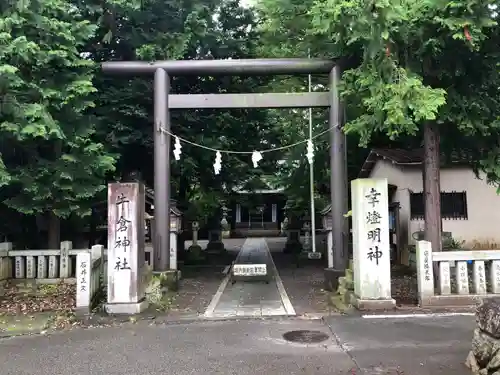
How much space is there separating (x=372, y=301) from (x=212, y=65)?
7292 millimetres

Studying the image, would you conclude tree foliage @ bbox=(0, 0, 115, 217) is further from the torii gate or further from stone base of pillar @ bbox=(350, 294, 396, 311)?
stone base of pillar @ bbox=(350, 294, 396, 311)

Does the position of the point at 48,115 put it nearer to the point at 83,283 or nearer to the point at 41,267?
the point at 83,283

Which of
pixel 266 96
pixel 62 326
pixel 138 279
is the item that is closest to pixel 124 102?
pixel 266 96

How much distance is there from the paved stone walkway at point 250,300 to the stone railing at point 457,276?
9.38ft

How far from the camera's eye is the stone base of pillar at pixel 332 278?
38.4 ft

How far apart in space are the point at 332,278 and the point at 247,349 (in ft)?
17.8

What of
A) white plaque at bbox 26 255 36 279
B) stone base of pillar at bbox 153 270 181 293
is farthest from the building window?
white plaque at bbox 26 255 36 279

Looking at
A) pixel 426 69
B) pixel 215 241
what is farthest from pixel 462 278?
pixel 215 241

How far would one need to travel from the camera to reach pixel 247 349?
6.96 metres

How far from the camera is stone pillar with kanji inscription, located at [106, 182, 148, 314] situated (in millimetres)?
9500

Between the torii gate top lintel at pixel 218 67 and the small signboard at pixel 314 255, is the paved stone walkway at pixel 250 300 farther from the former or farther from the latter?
the torii gate top lintel at pixel 218 67

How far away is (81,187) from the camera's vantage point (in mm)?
11719

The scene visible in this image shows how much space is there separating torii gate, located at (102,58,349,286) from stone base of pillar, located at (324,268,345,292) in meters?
0.12

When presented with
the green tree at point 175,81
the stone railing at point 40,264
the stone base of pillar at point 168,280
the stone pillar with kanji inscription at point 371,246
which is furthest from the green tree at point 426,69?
the stone railing at point 40,264
